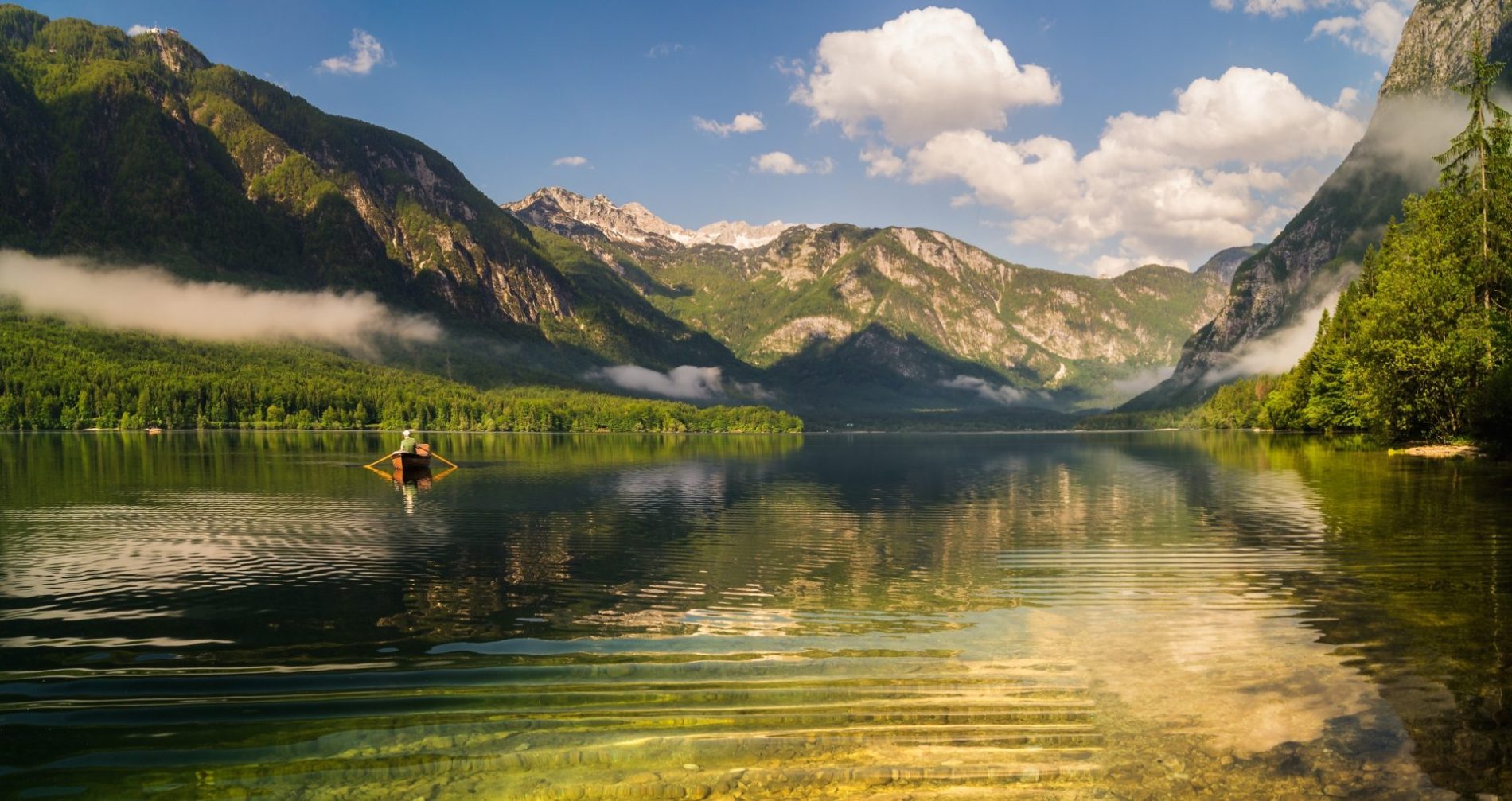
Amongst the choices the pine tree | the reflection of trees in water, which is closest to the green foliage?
the pine tree

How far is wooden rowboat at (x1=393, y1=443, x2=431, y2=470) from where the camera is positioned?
8381cm

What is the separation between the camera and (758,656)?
69.4ft

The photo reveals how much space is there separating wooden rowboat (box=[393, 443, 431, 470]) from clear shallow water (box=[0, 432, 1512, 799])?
30.8 meters

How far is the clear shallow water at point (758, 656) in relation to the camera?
1417 centimetres

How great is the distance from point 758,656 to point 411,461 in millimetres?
72836

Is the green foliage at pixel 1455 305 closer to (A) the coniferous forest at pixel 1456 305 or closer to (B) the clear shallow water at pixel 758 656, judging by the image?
(A) the coniferous forest at pixel 1456 305

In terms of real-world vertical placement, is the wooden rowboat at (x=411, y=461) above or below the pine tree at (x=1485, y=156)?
below

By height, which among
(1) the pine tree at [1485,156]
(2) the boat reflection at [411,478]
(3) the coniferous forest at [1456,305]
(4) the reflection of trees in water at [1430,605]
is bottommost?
(4) the reflection of trees in water at [1430,605]

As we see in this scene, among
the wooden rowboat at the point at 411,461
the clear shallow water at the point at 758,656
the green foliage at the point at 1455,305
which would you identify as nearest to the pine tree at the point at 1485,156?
the green foliage at the point at 1455,305

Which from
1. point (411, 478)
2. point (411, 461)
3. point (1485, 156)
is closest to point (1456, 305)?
point (1485, 156)

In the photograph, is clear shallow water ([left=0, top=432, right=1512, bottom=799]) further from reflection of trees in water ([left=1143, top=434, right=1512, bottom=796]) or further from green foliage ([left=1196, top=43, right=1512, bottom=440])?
green foliage ([left=1196, top=43, right=1512, bottom=440])

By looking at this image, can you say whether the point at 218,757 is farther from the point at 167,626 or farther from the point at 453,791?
the point at 167,626

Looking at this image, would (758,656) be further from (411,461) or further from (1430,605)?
(411,461)

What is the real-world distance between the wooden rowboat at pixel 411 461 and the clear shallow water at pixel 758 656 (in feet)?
101
